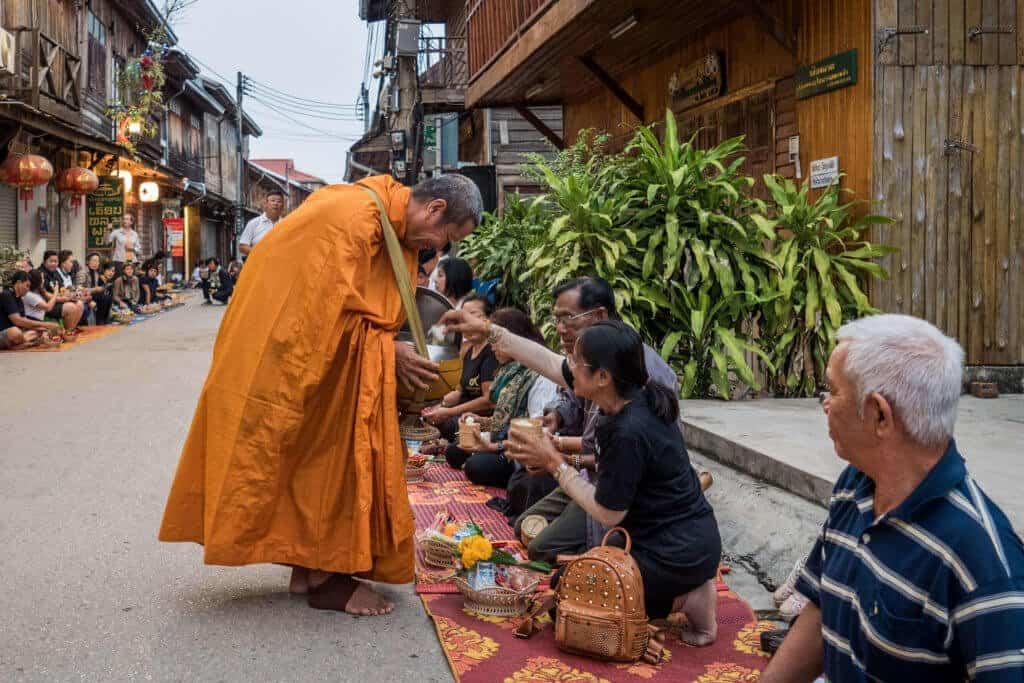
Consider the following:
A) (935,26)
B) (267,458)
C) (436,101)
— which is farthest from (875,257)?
(436,101)

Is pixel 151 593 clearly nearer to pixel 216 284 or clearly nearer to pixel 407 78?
pixel 407 78

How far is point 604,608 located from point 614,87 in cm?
936

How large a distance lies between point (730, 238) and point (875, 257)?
3.68 feet

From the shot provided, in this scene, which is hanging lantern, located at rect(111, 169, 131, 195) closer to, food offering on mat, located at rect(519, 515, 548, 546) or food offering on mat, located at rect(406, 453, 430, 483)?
food offering on mat, located at rect(406, 453, 430, 483)

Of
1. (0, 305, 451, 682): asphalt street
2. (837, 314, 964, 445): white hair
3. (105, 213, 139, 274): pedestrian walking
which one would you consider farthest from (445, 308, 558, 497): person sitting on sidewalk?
(105, 213, 139, 274): pedestrian walking

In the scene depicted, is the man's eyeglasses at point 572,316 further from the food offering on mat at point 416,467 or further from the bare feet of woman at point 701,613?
the food offering on mat at point 416,467

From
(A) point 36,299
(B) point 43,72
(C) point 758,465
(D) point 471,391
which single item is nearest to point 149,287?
(B) point 43,72

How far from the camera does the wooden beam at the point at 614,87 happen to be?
11.6 metres

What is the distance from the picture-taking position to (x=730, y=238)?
7207 mm

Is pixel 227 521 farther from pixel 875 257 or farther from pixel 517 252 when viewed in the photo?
pixel 517 252

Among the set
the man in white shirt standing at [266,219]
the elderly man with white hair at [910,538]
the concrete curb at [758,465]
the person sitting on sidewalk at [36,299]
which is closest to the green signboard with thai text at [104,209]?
the person sitting on sidewalk at [36,299]

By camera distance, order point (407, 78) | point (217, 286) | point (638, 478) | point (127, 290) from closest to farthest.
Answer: point (638, 478) < point (127, 290) < point (407, 78) < point (217, 286)

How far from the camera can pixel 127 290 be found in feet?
72.3

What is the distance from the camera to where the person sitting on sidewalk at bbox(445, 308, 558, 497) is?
18.4 feet
